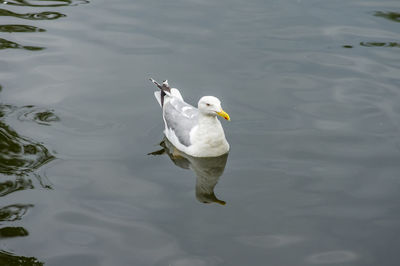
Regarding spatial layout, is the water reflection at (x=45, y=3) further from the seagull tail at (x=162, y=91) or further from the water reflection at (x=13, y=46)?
the seagull tail at (x=162, y=91)

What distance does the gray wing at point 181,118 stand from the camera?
928 cm

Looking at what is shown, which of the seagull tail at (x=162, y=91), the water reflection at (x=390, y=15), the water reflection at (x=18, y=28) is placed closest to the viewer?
the seagull tail at (x=162, y=91)

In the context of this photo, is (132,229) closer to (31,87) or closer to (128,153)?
(128,153)

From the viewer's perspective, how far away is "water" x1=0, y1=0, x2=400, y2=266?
23.7ft

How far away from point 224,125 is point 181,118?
0.82 m

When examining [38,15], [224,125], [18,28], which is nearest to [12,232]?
[224,125]

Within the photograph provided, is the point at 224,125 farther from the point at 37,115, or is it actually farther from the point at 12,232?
the point at 12,232

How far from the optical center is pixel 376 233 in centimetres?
731

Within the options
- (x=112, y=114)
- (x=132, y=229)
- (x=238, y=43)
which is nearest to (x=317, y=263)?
(x=132, y=229)

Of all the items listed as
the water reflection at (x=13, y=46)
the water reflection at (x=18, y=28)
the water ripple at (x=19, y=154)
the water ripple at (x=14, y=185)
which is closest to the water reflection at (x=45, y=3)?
the water reflection at (x=18, y=28)

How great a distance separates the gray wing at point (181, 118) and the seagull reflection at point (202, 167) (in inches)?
9.7

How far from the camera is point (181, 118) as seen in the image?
31.2ft

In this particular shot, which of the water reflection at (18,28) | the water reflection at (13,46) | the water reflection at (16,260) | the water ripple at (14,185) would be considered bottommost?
the water reflection at (16,260)

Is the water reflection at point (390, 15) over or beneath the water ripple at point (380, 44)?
over
